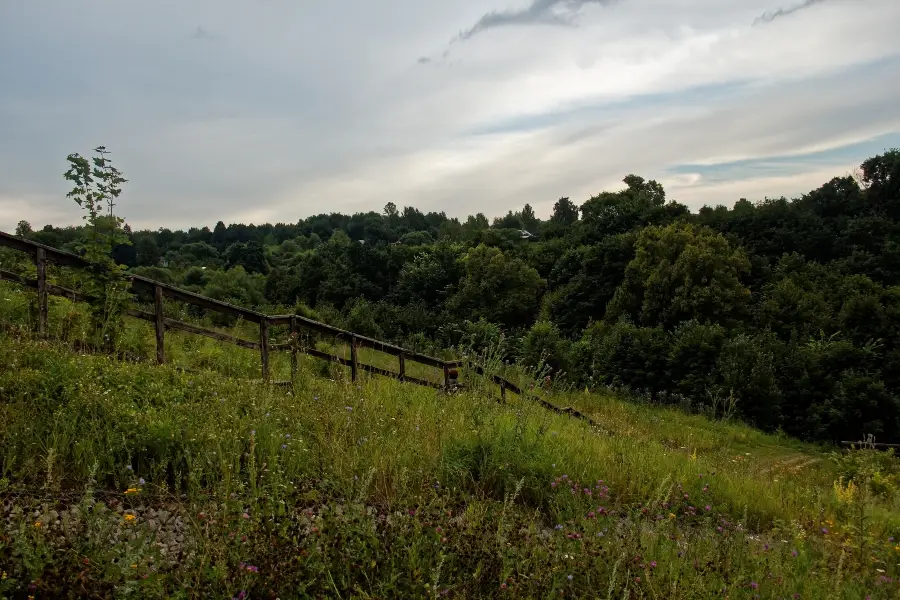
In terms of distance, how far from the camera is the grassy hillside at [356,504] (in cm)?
275

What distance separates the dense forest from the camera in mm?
23750

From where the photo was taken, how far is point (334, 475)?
4.07 m

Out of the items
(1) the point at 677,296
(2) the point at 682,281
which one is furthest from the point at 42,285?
(2) the point at 682,281

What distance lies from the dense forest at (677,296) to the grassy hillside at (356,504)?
6.55ft

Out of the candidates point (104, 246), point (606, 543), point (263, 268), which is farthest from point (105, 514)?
point (263, 268)

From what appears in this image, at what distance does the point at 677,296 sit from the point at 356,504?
31.7m

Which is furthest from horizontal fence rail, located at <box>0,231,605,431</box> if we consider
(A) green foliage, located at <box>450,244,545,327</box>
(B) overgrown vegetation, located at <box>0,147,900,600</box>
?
(A) green foliage, located at <box>450,244,545,327</box>

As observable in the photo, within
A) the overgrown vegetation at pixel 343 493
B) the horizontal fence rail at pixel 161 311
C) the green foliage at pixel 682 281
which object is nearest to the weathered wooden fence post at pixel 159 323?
the horizontal fence rail at pixel 161 311

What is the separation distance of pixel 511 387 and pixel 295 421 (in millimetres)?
4277

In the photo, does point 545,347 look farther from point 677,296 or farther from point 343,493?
point 343,493

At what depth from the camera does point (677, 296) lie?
31953 mm

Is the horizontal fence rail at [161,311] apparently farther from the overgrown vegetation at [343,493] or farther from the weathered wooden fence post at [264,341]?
the overgrown vegetation at [343,493]

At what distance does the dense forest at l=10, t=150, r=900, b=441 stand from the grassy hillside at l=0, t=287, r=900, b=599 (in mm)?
1997

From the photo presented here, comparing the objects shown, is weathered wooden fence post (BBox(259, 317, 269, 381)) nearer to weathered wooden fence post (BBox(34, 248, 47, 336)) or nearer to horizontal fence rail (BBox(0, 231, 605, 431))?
horizontal fence rail (BBox(0, 231, 605, 431))
